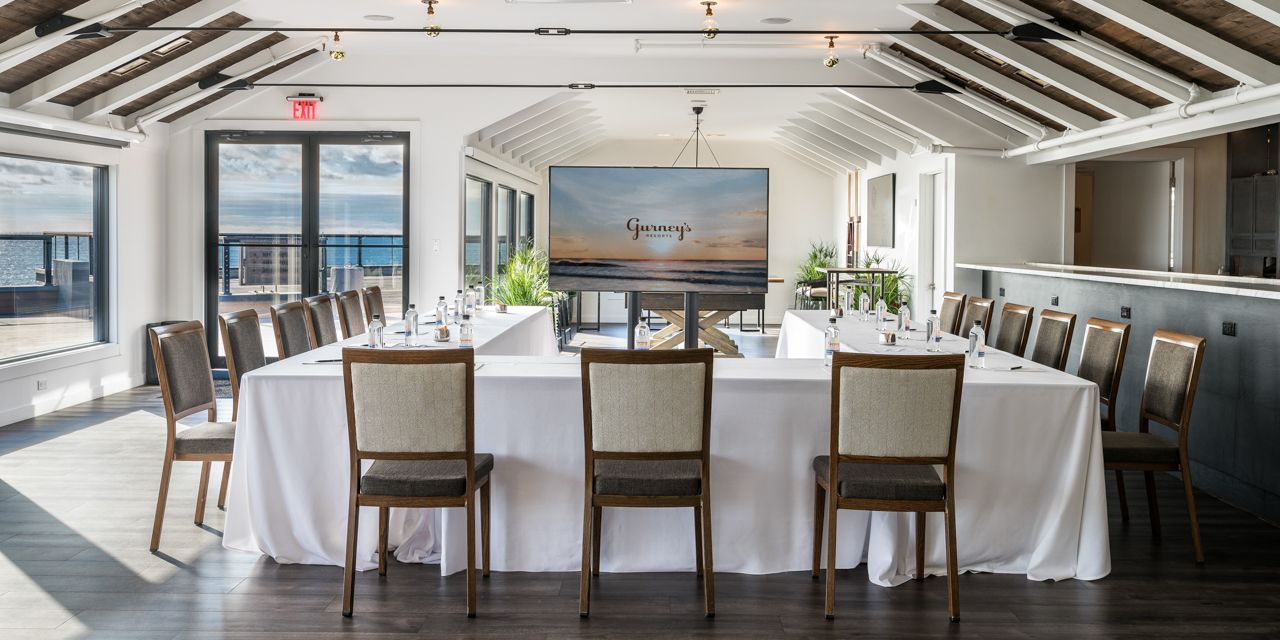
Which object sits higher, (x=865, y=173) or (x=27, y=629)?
(x=865, y=173)

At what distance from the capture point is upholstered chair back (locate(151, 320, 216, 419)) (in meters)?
3.81

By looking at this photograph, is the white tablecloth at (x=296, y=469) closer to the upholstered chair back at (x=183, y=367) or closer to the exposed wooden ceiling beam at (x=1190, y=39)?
the upholstered chair back at (x=183, y=367)

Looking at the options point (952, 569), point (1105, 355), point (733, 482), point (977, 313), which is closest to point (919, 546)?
point (952, 569)

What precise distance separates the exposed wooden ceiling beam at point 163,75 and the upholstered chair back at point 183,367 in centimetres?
358

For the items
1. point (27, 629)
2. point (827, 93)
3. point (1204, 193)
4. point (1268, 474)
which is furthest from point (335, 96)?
point (1204, 193)

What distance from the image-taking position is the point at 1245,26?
15.8 feet

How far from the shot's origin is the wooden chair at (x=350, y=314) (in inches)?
236

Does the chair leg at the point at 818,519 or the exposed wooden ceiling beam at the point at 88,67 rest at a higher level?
the exposed wooden ceiling beam at the point at 88,67

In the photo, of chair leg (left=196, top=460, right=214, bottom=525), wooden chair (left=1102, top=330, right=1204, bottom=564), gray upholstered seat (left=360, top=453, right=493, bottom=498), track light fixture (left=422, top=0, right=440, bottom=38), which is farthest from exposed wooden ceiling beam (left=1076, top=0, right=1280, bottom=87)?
chair leg (left=196, top=460, right=214, bottom=525)

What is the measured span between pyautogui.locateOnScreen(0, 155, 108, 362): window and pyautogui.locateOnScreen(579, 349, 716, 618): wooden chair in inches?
219

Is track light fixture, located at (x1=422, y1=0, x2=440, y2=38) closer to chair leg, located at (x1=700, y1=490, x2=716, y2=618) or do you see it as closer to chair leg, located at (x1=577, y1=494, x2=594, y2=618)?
chair leg, located at (x1=577, y1=494, x2=594, y2=618)

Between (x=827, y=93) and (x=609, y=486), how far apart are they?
7.10m

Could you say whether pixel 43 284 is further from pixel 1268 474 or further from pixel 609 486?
pixel 1268 474

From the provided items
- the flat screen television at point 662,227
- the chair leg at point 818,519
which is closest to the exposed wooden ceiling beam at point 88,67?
the flat screen television at point 662,227
